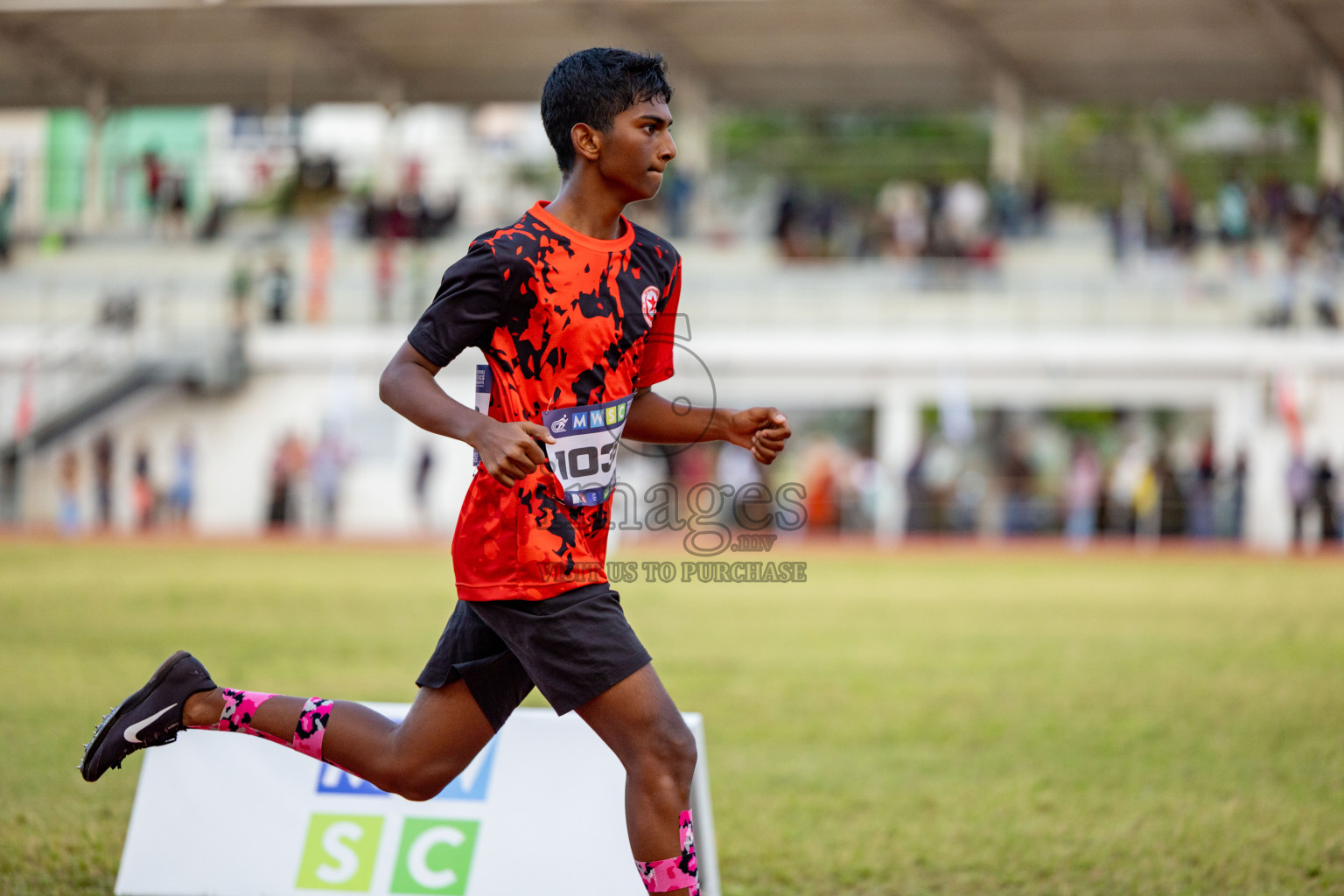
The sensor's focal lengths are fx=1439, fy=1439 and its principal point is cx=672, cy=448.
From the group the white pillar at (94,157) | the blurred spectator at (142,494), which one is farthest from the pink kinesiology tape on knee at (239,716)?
the white pillar at (94,157)

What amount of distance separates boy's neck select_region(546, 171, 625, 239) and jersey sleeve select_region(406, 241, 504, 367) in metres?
0.26

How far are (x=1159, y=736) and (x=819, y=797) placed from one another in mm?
2293

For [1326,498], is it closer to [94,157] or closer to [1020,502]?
[1020,502]

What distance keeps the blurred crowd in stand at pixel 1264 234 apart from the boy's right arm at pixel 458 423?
24385 millimetres

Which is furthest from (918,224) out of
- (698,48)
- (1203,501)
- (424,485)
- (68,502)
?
(68,502)

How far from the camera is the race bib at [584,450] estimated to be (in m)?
3.33

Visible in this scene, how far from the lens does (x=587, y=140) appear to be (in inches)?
134

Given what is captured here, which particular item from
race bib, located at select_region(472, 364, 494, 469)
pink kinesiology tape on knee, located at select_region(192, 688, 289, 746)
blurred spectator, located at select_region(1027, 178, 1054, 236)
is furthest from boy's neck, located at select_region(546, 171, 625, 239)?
blurred spectator, located at select_region(1027, 178, 1054, 236)

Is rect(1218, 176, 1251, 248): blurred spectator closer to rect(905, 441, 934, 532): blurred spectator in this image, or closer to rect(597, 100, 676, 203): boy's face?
rect(905, 441, 934, 532): blurred spectator

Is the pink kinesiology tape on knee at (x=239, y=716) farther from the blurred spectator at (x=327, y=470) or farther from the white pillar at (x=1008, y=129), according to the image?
the white pillar at (x=1008, y=129)

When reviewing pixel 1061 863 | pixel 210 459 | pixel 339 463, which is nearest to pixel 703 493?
pixel 339 463

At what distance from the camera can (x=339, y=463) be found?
26.2 meters

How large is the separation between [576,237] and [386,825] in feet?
6.15

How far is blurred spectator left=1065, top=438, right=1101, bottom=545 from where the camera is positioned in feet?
78.6
